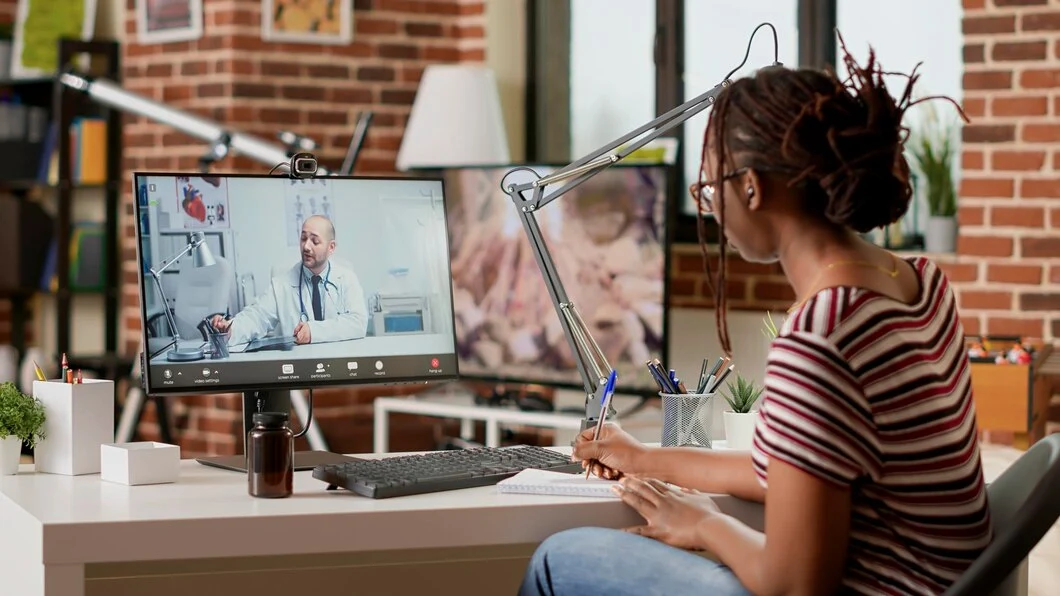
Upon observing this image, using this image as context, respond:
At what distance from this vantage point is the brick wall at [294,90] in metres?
4.28

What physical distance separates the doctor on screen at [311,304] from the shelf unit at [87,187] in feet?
9.19

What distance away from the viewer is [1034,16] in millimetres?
3484

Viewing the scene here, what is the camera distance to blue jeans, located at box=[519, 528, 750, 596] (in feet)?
4.73

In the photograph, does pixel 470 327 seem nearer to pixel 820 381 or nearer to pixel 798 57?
pixel 798 57

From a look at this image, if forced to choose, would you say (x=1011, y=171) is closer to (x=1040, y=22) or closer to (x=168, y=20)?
(x=1040, y=22)

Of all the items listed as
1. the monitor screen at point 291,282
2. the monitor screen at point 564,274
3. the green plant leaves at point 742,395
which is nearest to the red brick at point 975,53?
the monitor screen at point 564,274

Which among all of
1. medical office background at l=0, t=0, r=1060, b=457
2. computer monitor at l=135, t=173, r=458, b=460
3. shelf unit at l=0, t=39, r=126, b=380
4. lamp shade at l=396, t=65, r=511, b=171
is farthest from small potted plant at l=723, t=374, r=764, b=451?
shelf unit at l=0, t=39, r=126, b=380

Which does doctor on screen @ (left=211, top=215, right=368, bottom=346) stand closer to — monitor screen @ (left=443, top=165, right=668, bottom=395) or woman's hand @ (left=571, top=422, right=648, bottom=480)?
woman's hand @ (left=571, top=422, right=648, bottom=480)

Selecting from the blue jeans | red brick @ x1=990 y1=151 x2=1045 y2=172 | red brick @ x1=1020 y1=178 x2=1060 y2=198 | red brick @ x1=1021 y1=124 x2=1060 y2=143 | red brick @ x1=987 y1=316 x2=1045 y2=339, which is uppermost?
red brick @ x1=1021 y1=124 x2=1060 y2=143

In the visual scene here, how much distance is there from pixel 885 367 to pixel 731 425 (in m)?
0.60

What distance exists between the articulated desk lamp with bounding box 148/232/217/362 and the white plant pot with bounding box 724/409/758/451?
75 centimetres

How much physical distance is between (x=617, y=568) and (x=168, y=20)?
3.43 metres

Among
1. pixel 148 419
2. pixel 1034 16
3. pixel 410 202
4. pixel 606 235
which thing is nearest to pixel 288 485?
pixel 410 202

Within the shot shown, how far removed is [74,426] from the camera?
1.76m
